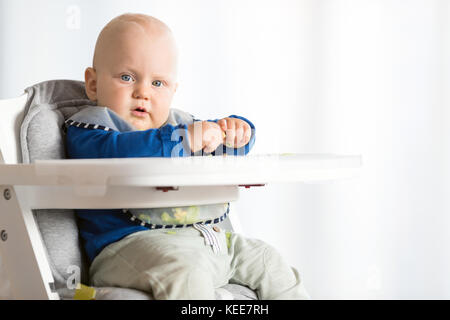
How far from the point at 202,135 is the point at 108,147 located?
0.55 ft

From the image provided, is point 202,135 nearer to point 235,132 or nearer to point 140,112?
point 235,132

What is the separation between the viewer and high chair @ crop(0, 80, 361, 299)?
2.33ft

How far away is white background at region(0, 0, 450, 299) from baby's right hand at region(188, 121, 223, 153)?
959 mm

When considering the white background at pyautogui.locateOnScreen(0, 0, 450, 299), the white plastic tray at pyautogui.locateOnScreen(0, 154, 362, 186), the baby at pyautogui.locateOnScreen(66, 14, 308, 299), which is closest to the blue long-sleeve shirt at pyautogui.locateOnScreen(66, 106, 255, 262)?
the baby at pyautogui.locateOnScreen(66, 14, 308, 299)

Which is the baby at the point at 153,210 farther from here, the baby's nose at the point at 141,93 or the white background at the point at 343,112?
the white background at the point at 343,112

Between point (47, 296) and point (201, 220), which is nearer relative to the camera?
point (47, 296)

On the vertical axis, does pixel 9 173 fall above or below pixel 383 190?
above

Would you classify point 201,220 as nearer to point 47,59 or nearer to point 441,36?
point 47,59

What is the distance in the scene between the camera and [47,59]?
172cm

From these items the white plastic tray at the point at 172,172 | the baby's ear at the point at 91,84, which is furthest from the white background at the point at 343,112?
the white plastic tray at the point at 172,172

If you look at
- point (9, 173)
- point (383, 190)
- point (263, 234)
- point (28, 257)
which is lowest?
point (263, 234)
